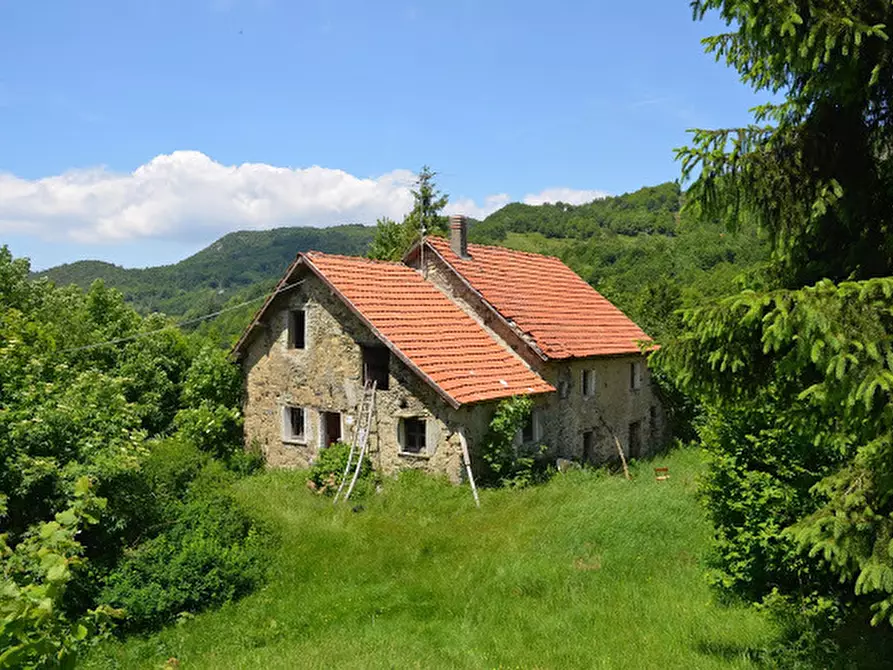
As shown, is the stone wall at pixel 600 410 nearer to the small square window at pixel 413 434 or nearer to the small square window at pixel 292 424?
the small square window at pixel 413 434

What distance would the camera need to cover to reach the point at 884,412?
5082mm

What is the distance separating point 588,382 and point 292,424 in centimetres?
901

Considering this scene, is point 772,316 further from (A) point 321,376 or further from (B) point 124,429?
(A) point 321,376

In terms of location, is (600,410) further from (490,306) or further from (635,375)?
(490,306)

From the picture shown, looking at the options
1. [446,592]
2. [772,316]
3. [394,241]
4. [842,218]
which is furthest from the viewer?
[394,241]

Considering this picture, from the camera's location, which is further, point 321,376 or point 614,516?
point 321,376

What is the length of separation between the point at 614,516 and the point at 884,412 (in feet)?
28.7

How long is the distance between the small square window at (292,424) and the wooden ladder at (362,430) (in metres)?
2.56

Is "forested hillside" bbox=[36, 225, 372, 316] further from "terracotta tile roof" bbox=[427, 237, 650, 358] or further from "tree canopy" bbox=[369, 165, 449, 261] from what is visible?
"terracotta tile roof" bbox=[427, 237, 650, 358]

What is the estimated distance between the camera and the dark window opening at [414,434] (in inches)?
711

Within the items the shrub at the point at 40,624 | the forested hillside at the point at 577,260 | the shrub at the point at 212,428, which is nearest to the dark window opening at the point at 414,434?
the shrub at the point at 212,428

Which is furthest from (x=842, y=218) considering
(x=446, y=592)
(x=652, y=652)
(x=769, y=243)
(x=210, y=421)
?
(x=210, y=421)

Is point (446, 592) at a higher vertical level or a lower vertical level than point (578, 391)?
lower

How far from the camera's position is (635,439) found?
24250mm
